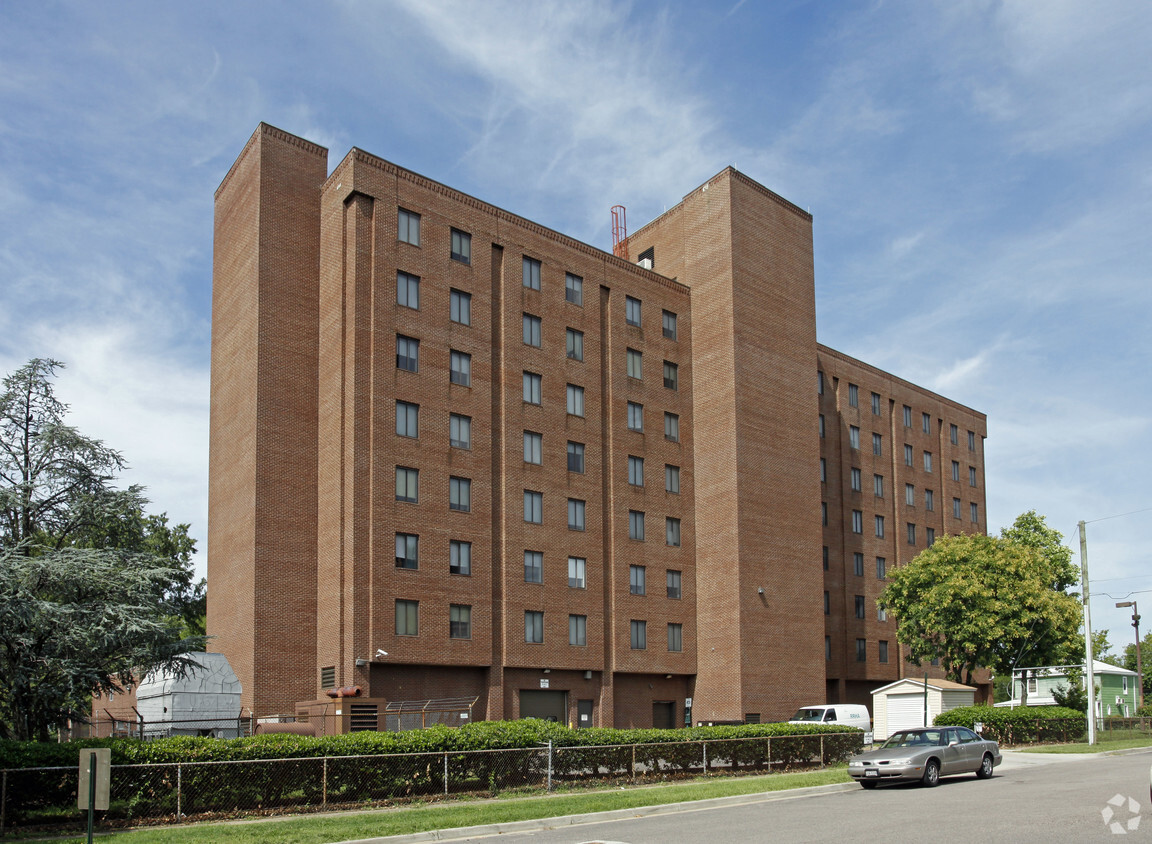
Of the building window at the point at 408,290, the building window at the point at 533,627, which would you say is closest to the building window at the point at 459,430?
the building window at the point at 408,290

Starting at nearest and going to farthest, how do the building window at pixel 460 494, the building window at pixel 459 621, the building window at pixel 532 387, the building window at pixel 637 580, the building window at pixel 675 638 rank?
the building window at pixel 459 621
the building window at pixel 460 494
the building window at pixel 532 387
the building window at pixel 637 580
the building window at pixel 675 638

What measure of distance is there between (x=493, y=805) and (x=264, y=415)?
24.4 meters

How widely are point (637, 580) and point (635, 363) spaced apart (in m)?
10.8

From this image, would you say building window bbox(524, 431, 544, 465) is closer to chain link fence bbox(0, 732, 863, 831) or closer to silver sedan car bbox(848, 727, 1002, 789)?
chain link fence bbox(0, 732, 863, 831)

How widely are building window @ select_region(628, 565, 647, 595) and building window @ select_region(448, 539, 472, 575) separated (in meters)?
9.65

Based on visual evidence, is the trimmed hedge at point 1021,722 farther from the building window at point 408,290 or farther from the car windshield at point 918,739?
the building window at point 408,290

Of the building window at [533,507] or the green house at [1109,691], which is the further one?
the green house at [1109,691]

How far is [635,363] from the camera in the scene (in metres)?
53.3

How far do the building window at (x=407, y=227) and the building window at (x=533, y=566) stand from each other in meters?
14.2

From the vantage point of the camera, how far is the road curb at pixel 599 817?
19125mm

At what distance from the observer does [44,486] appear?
105ft

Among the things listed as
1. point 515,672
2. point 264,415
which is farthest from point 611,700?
point 264,415

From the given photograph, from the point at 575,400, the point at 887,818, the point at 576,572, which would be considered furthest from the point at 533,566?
the point at 887,818

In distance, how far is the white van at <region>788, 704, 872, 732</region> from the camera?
1816 inches
